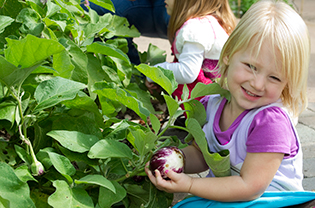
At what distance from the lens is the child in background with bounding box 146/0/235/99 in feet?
7.11

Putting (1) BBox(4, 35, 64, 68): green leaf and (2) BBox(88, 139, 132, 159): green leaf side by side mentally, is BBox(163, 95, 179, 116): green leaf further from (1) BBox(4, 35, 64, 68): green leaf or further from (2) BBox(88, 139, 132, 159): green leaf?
(1) BBox(4, 35, 64, 68): green leaf

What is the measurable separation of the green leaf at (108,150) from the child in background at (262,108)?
0.15m

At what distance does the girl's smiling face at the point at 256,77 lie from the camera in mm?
1271

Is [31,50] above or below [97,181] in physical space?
above

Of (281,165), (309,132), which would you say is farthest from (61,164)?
(309,132)

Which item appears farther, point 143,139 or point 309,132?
point 309,132

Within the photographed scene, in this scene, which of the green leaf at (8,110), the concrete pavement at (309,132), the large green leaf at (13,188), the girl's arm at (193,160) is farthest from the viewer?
the concrete pavement at (309,132)

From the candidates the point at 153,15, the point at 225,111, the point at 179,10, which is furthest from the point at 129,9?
the point at 225,111

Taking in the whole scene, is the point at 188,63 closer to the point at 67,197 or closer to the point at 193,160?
the point at 193,160

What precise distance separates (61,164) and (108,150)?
148mm

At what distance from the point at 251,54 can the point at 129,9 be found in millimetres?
1766

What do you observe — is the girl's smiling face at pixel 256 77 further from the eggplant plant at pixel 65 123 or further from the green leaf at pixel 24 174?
the green leaf at pixel 24 174

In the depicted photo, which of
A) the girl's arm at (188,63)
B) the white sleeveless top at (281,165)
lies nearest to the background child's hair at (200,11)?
the girl's arm at (188,63)

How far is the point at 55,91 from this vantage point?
1098 mm
